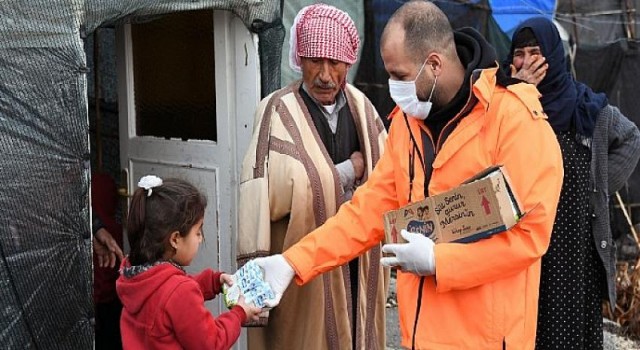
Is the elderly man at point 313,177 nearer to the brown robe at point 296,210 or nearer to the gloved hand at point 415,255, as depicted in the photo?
the brown robe at point 296,210

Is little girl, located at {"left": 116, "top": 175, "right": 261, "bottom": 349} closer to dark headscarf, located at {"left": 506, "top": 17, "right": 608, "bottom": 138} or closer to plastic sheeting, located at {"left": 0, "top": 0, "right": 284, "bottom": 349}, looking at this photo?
plastic sheeting, located at {"left": 0, "top": 0, "right": 284, "bottom": 349}

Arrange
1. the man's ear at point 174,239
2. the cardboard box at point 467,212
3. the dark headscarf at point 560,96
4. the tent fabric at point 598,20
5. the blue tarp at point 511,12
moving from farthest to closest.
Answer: the tent fabric at point 598,20, the blue tarp at point 511,12, the dark headscarf at point 560,96, the man's ear at point 174,239, the cardboard box at point 467,212

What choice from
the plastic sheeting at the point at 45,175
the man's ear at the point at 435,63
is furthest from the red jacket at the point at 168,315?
the man's ear at the point at 435,63

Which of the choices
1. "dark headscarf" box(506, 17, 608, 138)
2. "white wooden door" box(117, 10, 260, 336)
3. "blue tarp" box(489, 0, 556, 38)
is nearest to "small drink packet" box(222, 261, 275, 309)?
"white wooden door" box(117, 10, 260, 336)

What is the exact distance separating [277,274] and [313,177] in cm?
73

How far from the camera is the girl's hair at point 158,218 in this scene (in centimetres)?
273

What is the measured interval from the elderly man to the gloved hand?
1.08 metres

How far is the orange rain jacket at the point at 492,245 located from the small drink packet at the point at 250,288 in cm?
53

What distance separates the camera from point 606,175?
3.37 metres

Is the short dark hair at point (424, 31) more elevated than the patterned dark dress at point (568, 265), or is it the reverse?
the short dark hair at point (424, 31)

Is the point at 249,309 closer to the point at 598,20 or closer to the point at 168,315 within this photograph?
the point at 168,315

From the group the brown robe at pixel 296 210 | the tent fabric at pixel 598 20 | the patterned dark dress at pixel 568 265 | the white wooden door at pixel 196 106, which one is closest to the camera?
the patterned dark dress at pixel 568 265

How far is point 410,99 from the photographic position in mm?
2561

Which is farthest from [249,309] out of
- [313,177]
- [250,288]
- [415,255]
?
[313,177]
